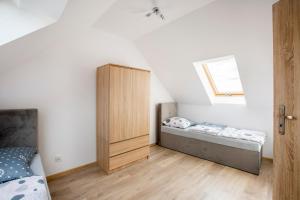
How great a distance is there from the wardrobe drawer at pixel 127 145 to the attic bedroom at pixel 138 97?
2cm

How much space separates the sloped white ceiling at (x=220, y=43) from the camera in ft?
6.12

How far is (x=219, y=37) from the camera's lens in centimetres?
226

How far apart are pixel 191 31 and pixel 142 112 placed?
63.0 inches

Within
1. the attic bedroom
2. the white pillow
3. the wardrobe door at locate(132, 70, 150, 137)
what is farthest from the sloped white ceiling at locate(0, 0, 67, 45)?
the white pillow

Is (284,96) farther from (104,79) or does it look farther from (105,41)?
(105,41)

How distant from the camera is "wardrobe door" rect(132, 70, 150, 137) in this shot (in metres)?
2.63

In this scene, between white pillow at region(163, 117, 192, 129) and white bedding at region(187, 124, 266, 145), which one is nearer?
white bedding at region(187, 124, 266, 145)

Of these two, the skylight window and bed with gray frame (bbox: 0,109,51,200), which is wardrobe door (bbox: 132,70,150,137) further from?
bed with gray frame (bbox: 0,109,51,200)

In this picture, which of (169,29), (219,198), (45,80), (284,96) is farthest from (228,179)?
(45,80)

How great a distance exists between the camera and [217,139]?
2762mm

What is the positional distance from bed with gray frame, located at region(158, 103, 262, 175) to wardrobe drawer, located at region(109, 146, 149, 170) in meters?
0.80

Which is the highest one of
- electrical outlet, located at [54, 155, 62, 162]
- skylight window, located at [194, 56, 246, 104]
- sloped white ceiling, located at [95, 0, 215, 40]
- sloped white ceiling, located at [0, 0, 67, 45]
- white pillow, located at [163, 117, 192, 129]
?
sloped white ceiling, located at [95, 0, 215, 40]

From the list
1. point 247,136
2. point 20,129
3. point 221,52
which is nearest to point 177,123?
point 247,136

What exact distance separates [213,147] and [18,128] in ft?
9.92
